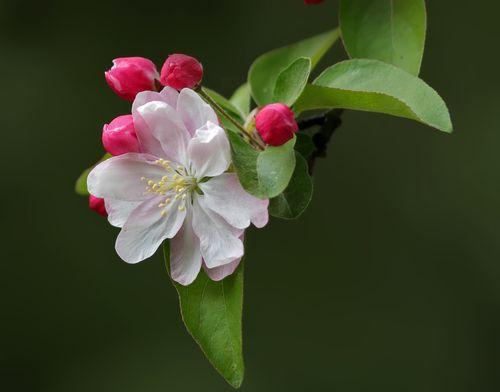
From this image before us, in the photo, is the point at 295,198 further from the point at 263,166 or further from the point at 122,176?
the point at 122,176

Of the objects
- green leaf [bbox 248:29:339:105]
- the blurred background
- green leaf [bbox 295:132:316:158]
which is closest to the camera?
green leaf [bbox 295:132:316:158]

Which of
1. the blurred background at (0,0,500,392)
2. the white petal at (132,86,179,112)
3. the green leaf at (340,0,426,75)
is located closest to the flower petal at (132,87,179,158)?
the white petal at (132,86,179,112)

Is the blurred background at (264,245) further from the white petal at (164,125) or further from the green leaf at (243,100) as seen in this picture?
the white petal at (164,125)

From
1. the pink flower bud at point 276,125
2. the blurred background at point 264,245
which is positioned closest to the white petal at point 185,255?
the pink flower bud at point 276,125

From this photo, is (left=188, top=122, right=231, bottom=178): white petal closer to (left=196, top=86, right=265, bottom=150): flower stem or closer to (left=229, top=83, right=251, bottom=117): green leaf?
(left=196, top=86, right=265, bottom=150): flower stem

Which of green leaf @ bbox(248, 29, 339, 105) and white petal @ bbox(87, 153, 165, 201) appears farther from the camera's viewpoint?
green leaf @ bbox(248, 29, 339, 105)

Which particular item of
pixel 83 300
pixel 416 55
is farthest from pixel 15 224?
pixel 416 55

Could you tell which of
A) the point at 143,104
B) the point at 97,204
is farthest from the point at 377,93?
the point at 97,204
